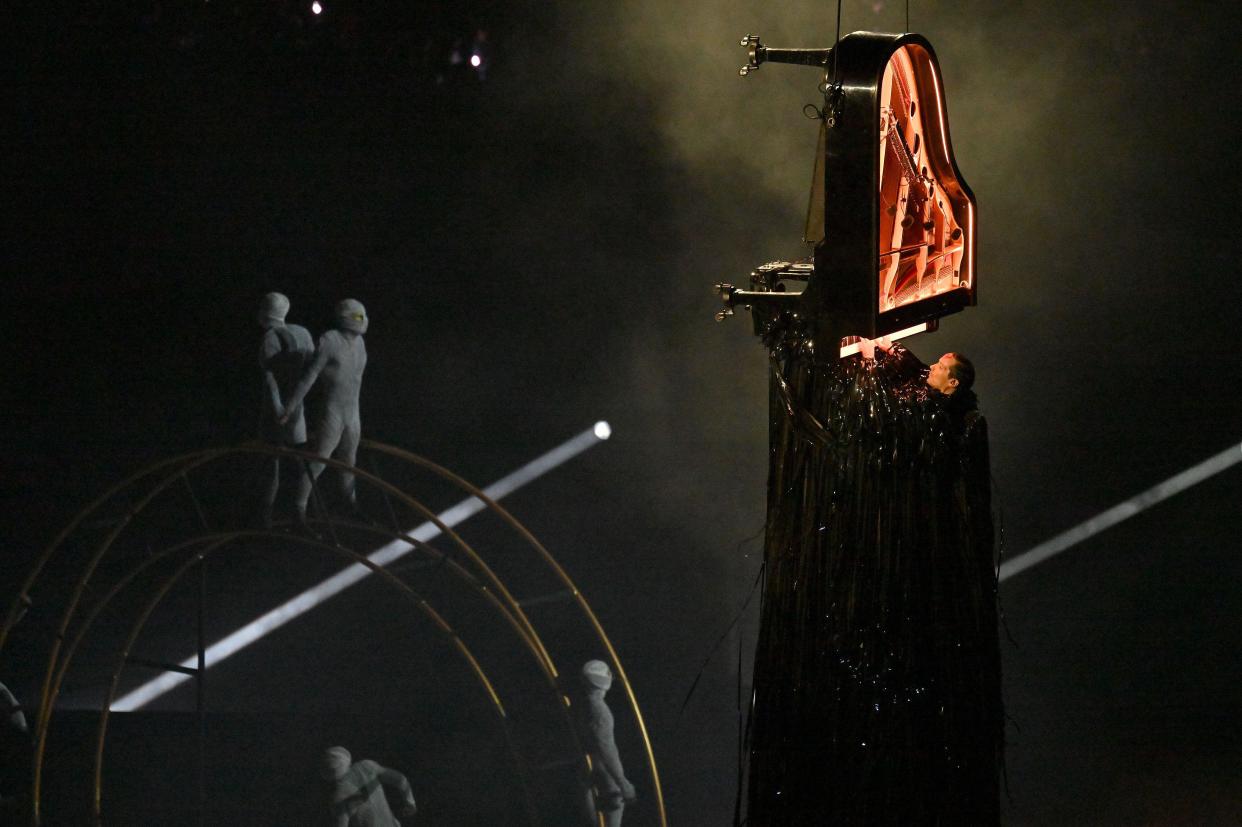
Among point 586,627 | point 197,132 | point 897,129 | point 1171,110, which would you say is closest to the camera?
point 897,129

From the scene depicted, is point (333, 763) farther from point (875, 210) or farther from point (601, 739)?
point (875, 210)

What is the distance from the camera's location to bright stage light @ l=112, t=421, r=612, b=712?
20.5 feet

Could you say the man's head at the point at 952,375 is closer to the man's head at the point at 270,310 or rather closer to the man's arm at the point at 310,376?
the man's arm at the point at 310,376

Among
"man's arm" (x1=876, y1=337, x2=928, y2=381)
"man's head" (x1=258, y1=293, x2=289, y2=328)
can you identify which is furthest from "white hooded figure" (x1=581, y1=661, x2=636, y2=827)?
"man's arm" (x1=876, y1=337, x2=928, y2=381)

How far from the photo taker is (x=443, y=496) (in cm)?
635

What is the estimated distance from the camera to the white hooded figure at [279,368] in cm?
505

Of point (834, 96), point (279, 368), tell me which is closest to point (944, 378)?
point (834, 96)

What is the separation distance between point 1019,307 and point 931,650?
12.9 feet

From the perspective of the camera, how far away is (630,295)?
6.18 m

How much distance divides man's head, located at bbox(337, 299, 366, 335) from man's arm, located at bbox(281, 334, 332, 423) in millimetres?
88

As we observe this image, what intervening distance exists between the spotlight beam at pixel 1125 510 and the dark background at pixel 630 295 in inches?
1.9

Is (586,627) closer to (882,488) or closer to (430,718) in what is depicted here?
(430,718)

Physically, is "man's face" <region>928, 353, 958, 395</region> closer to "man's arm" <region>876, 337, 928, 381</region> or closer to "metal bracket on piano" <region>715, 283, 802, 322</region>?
"man's arm" <region>876, 337, 928, 381</region>

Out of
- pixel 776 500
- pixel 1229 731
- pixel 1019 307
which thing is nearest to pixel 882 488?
pixel 776 500
